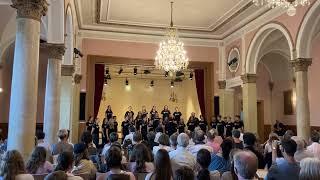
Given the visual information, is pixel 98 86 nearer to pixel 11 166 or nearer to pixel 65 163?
pixel 65 163

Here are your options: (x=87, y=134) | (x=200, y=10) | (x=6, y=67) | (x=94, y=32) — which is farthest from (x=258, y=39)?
(x=6, y=67)

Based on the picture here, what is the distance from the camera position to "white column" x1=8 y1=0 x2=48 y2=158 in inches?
205

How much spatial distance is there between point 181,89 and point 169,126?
8.75 meters

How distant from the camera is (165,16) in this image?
41.6 feet

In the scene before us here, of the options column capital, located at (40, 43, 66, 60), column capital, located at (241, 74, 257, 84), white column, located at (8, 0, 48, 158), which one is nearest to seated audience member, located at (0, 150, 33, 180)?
white column, located at (8, 0, 48, 158)

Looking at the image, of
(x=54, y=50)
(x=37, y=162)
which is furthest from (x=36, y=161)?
(x=54, y=50)

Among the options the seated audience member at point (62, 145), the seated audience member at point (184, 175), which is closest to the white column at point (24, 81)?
the seated audience member at point (62, 145)

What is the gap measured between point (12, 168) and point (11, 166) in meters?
0.02

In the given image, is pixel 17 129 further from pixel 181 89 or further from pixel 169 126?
pixel 181 89

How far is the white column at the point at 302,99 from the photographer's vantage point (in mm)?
9934

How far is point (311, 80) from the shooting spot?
13.7m

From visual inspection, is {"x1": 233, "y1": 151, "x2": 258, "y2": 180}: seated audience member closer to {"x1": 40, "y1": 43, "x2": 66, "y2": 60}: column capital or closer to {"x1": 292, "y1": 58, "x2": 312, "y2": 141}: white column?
{"x1": 40, "y1": 43, "x2": 66, "y2": 60}: column capital

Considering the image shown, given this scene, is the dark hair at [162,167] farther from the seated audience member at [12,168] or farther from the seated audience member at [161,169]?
the seated audience member at [12,168]

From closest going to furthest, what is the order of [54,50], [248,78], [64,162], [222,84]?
[64,162]
[54,50]
[248,78]
[222,84]
